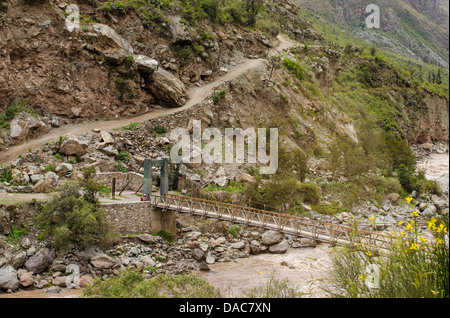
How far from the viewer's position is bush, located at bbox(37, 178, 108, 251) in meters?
14.5

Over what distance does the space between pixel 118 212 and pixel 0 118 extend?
441 inches

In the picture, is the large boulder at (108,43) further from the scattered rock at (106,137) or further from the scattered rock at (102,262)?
the scattered rock at (102,262)

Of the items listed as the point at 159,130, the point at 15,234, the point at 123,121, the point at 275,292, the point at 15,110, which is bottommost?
the point at 275,292

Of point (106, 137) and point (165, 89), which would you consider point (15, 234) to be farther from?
point (165, 89)

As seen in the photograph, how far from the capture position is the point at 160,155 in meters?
24.2

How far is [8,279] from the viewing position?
12.1 meters

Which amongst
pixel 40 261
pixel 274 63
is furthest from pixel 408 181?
pixel 40 261

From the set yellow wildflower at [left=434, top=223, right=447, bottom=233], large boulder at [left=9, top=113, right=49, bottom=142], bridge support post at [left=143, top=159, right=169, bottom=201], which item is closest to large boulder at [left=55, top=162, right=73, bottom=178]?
large boulder at [left=9, top=113, right=49, bottom=142]

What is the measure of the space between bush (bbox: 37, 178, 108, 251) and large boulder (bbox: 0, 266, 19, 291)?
6.80 feet

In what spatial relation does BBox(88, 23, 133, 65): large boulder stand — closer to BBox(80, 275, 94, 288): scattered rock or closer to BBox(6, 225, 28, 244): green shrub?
BBox(6, 225, 28, 244): green shrub

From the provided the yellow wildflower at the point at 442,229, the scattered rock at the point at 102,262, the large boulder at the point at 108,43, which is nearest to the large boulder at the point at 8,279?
the scattered rock at the point at 102,262

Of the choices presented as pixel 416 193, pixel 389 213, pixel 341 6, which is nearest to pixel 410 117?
pixel 416 193

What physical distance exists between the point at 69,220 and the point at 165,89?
15.8 m

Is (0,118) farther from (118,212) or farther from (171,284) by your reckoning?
(171,284)
